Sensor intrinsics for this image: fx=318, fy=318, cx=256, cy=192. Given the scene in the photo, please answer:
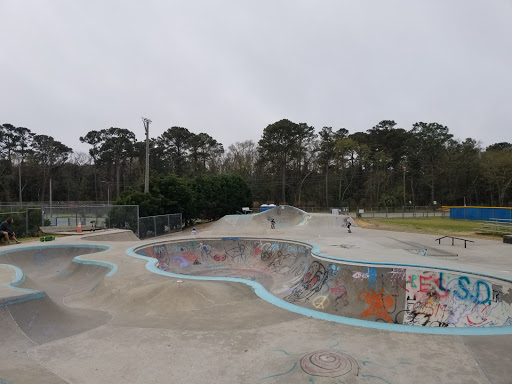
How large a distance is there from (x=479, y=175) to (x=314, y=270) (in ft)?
216

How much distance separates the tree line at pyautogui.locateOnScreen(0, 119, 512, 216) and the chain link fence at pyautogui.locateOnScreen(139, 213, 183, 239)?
3598 cm

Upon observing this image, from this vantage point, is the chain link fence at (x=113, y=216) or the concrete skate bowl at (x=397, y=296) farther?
the chain link fence at (x=113, y=216)

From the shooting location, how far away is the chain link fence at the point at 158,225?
2277cm

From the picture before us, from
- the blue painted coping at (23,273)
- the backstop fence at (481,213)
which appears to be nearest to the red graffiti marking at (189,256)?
the blue painted coping at (23,273)

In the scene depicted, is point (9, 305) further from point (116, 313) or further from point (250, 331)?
point (250, 331)

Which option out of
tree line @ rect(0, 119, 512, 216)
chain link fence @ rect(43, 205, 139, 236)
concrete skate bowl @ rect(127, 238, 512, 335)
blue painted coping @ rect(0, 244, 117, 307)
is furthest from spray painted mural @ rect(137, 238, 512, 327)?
tree line @ rect(0, 119, 512, 216)

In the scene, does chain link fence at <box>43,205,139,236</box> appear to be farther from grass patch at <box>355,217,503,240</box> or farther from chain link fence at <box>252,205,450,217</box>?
chain link fence at <box>252,205,450,217</box>

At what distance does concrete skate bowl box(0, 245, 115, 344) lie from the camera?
549 centimetres

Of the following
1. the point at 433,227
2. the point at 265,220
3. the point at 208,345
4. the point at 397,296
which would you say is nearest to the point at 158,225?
the point at 265,220

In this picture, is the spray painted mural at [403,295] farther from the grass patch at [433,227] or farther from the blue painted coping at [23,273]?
the grass patch at [433,227]

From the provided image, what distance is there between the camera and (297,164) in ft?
221

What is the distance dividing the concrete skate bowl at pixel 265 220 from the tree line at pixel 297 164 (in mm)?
29075

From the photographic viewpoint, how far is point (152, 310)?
700 cm

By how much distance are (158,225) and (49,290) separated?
1465cm
